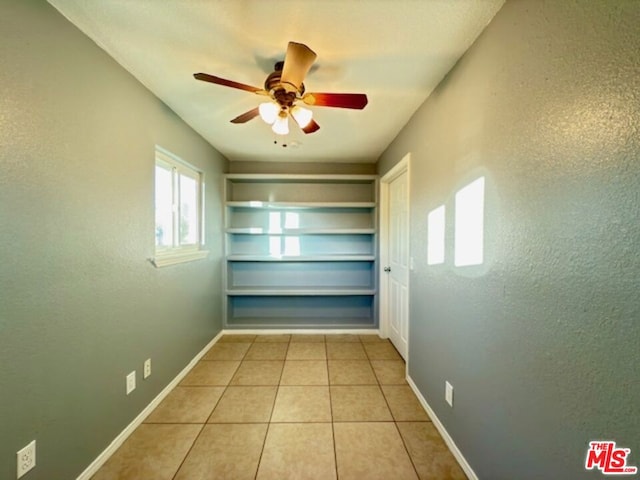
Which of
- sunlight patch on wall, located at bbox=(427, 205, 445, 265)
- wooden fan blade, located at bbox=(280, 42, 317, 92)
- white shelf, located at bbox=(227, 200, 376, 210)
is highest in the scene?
wooden fan blade, located at bbox=(280, 42, 317, 92)

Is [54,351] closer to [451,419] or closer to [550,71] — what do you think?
[451,419]

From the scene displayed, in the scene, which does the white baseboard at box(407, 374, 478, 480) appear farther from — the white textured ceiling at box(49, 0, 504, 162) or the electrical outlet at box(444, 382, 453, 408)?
the white textured ceiling at box(49, 0, 504, 162)

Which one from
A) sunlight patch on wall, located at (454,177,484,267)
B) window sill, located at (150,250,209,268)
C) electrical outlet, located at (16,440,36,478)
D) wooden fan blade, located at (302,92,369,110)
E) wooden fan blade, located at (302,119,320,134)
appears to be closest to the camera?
electrical outlet, located at (16,440,36,478)

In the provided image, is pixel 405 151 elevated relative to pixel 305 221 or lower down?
elevated

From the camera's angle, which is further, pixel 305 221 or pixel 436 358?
pixel 305 221

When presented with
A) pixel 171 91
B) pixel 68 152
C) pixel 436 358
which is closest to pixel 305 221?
pixel 171 91

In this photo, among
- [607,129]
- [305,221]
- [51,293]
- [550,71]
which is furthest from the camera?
[305,221]

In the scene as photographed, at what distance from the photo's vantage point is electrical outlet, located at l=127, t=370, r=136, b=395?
5.92ft

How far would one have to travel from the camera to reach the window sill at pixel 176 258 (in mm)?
2126

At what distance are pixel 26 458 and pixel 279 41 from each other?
7.47 ft

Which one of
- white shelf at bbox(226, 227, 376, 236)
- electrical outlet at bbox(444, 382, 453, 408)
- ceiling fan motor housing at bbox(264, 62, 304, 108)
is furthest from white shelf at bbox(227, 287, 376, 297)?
ceiling fan motor housing at bbox(264, 62, 304, 108)

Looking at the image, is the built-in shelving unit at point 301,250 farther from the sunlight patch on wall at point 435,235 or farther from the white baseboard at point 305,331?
the sunlight patch on wall at point 435,235

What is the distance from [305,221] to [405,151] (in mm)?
1752

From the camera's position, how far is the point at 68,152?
136 centimetres
